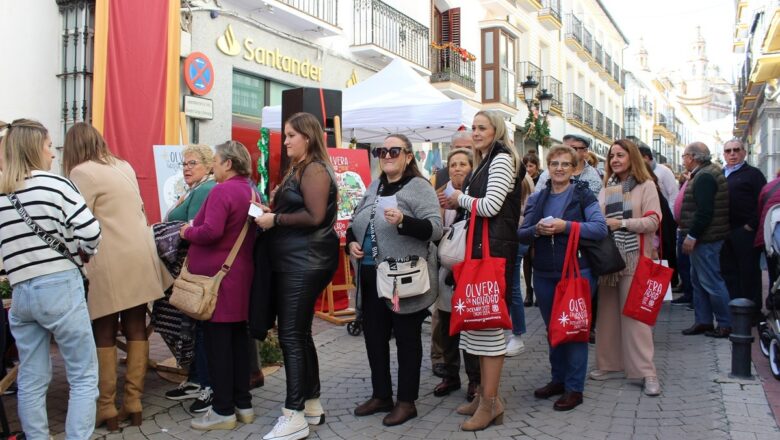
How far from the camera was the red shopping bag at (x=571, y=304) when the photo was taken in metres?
4.19

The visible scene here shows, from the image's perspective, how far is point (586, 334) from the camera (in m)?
4.23

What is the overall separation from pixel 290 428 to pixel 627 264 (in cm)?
269

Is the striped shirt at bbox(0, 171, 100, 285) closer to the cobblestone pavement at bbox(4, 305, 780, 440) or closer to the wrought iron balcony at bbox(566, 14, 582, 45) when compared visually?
the cobblestone pavement at bbox(4, 305, 780, 440)

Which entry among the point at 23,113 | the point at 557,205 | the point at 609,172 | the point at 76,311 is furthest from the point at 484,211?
the point at 23,113

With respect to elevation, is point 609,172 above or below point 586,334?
above

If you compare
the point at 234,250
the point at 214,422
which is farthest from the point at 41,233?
the point at 214,422

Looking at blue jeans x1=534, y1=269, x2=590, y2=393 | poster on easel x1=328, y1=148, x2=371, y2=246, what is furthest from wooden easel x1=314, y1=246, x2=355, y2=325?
blue jeans x1=534, y1=269, x2=590, y2=393

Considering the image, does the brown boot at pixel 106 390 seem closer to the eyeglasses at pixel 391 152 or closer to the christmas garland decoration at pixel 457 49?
the eyeglasses at pixel 391 152

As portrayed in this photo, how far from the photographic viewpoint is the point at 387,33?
47.0 feet

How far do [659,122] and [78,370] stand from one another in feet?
197

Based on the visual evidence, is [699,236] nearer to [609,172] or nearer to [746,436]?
[609,172]

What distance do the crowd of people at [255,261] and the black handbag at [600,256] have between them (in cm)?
7

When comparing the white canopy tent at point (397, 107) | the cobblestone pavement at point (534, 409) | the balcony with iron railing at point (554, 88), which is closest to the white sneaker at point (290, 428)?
the cobblestone pavement at point (534, 409)

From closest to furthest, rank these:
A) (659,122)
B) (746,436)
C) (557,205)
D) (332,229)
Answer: (746,436) → (332,229) → (557,205) → (659,122)
